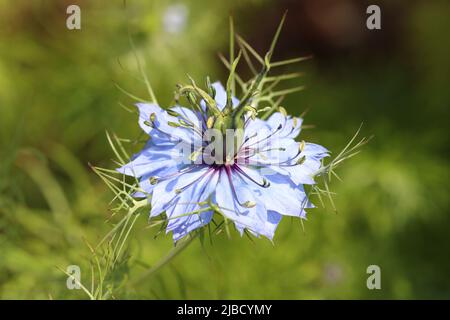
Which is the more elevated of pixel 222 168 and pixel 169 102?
pixel 169 102

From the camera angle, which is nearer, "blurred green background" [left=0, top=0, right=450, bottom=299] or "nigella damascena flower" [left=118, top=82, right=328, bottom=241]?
"nigella damascena flower" [left=118, top=82, right=328, bottom=241]

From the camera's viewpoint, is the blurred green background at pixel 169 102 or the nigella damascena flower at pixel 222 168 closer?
the nigella damascena flower at pixel 222 168

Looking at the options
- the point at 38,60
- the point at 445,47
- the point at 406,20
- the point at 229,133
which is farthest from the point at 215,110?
the point at 406,20

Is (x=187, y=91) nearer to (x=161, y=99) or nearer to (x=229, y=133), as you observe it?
(x=229, y=133)

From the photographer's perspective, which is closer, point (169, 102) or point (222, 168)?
point (222, 168)
